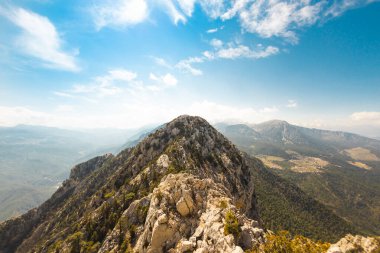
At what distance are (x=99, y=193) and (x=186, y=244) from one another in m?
82.6

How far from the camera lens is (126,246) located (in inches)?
2235

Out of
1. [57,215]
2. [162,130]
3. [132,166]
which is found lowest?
[57,215]

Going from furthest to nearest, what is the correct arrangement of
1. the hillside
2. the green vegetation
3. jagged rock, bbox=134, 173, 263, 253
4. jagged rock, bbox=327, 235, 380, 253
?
1. the hillside
2. jagged rock, bbox=134, 173, 263, 253
3. the green vegetation
4. jagged rock, bbox=327, 235, 380, 253

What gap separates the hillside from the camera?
144ft

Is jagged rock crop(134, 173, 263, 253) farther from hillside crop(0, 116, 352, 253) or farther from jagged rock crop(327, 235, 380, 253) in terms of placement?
jagged rock crop(327, 235, 380, 253)

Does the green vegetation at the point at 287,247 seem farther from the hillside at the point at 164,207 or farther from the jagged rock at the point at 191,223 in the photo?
the hillside at the point at 164,207

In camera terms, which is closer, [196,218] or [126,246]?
[196,218]

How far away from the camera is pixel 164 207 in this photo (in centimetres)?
5288

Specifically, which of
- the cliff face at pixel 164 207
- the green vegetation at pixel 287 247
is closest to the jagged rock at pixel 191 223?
the cliff face at pixel 164 207

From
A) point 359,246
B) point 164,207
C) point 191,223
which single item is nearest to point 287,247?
point 359,246

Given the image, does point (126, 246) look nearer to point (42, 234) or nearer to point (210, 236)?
point (210, 236)

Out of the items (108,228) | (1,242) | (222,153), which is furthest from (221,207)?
(1,242)

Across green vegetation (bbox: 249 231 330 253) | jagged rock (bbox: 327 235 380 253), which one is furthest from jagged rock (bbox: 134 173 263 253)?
jagged rock (bbox: 327 235 380 253)

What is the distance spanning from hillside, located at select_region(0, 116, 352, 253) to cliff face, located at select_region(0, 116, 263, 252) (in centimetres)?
13
